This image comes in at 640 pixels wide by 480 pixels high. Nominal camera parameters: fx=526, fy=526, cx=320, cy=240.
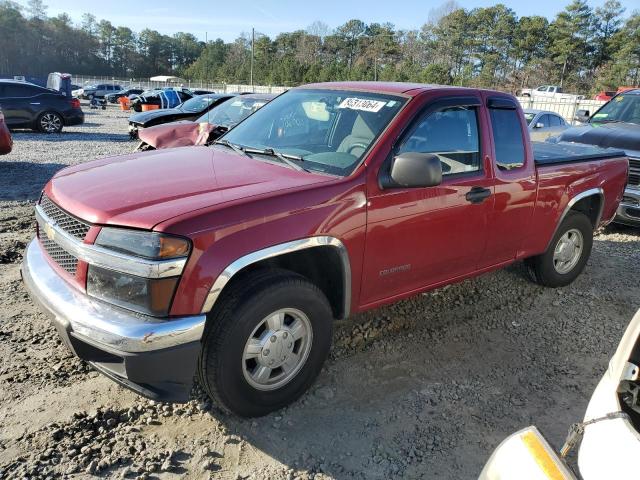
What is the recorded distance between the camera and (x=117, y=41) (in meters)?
113

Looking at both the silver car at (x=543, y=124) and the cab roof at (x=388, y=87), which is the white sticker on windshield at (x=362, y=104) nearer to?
the cab roof at (x=388, y=87)

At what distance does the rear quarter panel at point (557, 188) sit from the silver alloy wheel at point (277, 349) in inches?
92.6

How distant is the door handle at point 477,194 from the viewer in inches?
148

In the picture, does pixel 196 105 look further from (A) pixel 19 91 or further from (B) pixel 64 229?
(B) pixel 64 229

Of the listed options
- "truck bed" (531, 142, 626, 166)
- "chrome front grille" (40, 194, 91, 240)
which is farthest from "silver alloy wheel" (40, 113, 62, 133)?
"truck bed" (531, 142, 626, 166)

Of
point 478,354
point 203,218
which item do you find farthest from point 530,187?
point 203,218

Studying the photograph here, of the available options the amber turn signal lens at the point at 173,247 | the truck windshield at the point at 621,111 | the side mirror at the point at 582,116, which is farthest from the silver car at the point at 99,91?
the amber turn signal lens at the point at 173,247

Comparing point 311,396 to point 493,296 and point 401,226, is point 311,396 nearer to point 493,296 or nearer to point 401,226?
point 401,226

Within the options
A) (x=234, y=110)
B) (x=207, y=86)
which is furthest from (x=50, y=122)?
(x=207, y=86)

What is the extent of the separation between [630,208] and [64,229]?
7038 millimetres

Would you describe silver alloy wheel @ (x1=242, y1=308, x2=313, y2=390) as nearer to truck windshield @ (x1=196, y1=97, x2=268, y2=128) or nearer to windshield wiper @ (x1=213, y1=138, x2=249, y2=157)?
windshield wiper @ (x1=213, y1=138, x2=249, y2=157)

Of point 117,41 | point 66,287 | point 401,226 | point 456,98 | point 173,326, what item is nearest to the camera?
point 173,326

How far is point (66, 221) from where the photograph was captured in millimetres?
2896

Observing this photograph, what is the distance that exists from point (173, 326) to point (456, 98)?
2590mm
